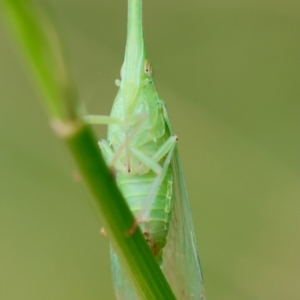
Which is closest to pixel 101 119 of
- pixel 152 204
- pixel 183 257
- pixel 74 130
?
Result: pixel 152 204

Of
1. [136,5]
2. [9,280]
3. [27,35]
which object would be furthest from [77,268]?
[27,35]

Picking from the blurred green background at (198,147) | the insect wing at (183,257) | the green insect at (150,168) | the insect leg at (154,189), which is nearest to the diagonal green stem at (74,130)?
the insect leg at (154,189)

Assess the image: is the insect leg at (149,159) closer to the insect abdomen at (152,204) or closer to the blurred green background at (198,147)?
the insect abdomen at (152,204)

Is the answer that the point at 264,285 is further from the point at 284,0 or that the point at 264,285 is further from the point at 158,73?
the point at 284,0

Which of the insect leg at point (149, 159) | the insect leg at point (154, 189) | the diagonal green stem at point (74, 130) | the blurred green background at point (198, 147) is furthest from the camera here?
the blurred green background at point (198, 147)

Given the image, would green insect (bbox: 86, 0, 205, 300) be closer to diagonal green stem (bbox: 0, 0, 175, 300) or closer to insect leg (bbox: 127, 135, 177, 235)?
insect leg (bbox: 127, 135, 177, 235)

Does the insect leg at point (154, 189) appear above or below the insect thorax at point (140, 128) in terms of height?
below
